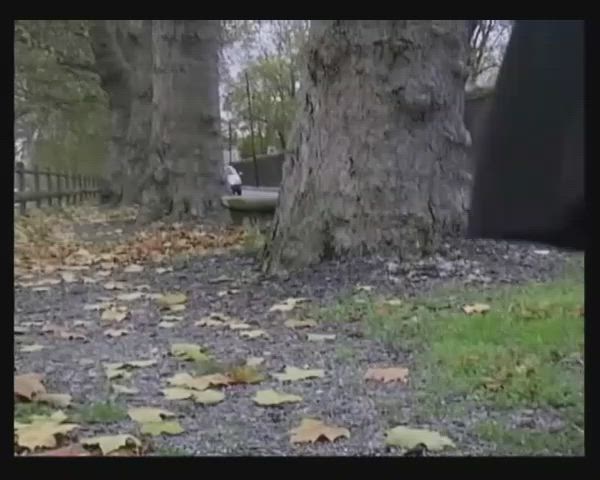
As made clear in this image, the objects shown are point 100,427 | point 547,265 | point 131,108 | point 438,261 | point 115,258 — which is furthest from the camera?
point 131,108

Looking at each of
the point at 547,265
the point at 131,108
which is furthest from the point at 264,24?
the point at 131,108

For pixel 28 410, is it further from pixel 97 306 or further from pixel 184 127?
pixel 184 127

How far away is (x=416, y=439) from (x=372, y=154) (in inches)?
24.1

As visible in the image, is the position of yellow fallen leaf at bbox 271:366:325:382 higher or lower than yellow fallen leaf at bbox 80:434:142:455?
higher

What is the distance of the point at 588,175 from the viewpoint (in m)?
1.07

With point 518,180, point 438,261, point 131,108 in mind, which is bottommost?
point 438,261

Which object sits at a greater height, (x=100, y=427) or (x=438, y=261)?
(x=438, y=261)

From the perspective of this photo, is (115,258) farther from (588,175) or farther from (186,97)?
(588,175)

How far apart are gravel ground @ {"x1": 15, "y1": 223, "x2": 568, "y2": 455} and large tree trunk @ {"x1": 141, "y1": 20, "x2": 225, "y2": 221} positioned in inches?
12.7

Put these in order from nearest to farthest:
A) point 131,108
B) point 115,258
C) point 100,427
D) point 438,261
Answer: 1. point 100,427
2. point 115,258
3. point 438,261
4. point 131,108

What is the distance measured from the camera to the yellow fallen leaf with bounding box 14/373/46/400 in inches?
42.6

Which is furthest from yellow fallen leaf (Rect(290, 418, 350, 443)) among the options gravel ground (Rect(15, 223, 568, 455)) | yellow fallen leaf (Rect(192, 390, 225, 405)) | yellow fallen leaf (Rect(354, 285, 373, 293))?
yellow fallen leaf (Rect(354, 285, 373, 293))

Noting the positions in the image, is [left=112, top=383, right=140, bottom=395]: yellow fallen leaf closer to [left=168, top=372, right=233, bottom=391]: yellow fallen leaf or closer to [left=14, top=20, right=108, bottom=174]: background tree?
[left=168, top=372, right=233, bottom=391]: yellow fallen leaf
